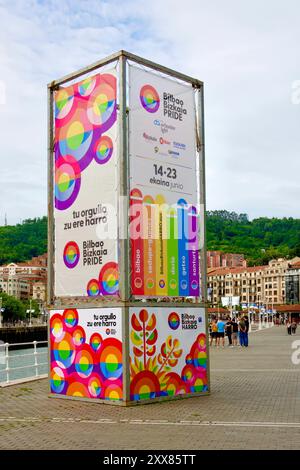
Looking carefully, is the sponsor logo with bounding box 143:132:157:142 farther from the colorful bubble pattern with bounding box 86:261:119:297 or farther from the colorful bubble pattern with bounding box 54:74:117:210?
the colorful bubble pattern with bounding box 86:261:119:297

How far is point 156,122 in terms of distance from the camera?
13.4m

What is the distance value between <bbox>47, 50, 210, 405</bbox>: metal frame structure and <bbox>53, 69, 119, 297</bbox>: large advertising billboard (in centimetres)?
14

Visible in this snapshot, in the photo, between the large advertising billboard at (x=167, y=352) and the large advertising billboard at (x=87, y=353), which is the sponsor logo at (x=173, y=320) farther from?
the large advertising billboard at (x=87, y=353)

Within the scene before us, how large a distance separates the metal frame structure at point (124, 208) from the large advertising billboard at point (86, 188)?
14 cm

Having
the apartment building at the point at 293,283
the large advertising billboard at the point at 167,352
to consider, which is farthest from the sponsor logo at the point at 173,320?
the apartment building at the point at 293,283

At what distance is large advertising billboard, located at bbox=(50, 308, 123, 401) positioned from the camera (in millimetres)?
12242

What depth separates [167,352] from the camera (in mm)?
12992

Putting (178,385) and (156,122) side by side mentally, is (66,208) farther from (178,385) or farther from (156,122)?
(178,385)

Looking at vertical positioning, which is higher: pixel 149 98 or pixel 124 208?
pixel 149 98

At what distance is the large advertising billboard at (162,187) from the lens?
42.0 ft

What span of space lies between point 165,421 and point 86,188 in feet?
16.5

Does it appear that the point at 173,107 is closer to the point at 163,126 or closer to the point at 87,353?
the point at 163,126

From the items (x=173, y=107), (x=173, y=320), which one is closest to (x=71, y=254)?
(x=173, y=320)
